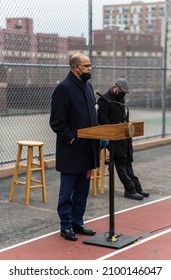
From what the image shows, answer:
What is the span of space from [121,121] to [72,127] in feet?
6.58

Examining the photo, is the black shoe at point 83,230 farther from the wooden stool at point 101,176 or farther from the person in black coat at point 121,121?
the wooden stool at point 101,176

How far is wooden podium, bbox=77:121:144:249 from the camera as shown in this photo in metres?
5.43

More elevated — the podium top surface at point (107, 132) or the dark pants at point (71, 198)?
the podium top surface at point (107, 132)

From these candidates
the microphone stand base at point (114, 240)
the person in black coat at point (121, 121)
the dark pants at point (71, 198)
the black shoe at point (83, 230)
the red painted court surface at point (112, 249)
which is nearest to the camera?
the red painted court surface at point (112, 249)

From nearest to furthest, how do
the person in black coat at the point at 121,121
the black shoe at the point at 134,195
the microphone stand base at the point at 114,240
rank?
1. the microphone stand base at the point at 114,240
2. the person in black coat at the point at 121,121
3. the black shoe at the point at 134,195

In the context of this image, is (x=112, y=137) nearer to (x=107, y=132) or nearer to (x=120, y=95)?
(x=107, y=132)

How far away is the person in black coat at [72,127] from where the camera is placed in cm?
566

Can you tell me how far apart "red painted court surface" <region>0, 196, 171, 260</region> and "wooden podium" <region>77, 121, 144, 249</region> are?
0.08 m

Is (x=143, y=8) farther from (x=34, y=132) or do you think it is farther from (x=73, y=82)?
(x=73, y=82)

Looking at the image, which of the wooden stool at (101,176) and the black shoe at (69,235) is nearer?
the black shoe at (69,235)

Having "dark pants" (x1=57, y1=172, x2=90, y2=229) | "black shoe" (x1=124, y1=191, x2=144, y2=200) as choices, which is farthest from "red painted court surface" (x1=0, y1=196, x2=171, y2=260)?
"black shoe" (x1=124, y1=191, x2=144, y2=200)

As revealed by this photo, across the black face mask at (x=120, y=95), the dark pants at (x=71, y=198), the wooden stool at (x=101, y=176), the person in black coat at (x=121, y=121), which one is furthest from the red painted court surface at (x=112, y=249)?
the black face mask at (x=120, y=95)

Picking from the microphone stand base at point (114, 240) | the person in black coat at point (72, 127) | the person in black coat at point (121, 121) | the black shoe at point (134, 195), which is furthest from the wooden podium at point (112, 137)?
the black shoe at point (134, 195)

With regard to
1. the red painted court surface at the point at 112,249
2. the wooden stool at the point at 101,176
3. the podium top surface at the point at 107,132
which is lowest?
the red painted court surface at the point at 112,249
